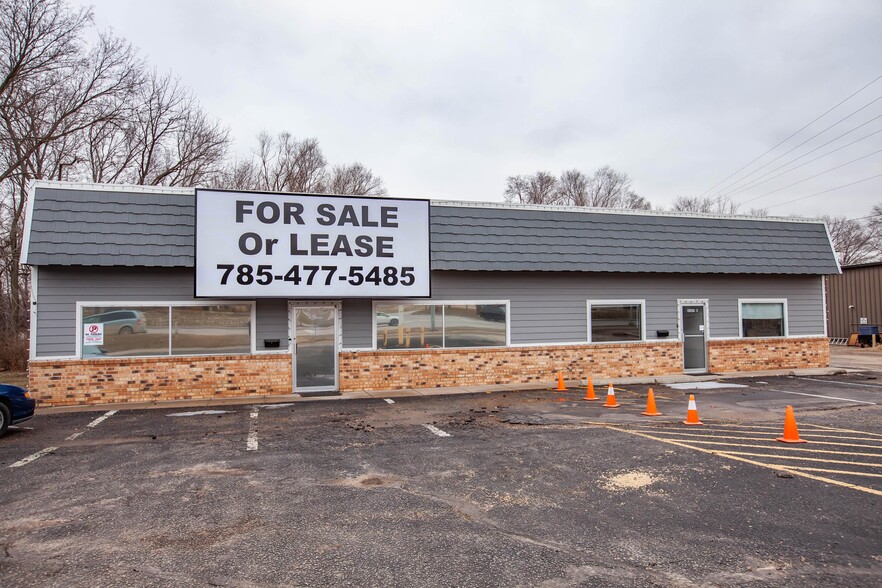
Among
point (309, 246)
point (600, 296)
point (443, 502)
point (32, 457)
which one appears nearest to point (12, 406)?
point (32, 457)

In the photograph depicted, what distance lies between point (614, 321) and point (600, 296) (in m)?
0.87

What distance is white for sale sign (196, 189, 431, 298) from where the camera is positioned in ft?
42.7

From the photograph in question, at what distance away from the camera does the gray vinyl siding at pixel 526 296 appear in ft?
41.4

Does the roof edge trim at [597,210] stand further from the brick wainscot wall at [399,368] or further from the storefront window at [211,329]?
the storefront window at [211,329]

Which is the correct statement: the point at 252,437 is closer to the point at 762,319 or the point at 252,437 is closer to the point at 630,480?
the point at 630,480

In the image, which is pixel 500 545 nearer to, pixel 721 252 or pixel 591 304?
pixel 591 304

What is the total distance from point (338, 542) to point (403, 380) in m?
9.95

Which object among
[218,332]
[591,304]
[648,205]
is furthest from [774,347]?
[648,205]

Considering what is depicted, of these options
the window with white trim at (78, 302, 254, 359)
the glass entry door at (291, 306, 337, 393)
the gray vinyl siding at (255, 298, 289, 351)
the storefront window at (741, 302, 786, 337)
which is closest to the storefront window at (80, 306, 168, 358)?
the window with white trim at (78, 302, 254, 359)

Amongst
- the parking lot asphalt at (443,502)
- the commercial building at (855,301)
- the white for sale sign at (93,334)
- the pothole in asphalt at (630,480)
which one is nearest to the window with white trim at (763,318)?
the parking lot asphalt at (443,502)

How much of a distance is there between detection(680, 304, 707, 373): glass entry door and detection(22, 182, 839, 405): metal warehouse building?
0.22 feet

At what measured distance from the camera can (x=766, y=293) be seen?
18031 mm

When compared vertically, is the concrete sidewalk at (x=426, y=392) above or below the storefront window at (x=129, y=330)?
below

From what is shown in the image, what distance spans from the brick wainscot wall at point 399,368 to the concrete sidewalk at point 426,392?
243 millimetres
